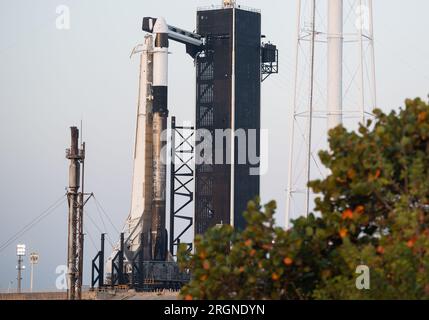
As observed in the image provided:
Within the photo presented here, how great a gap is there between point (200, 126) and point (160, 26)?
13.6m

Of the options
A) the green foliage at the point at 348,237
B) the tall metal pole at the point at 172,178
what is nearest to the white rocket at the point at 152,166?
the tall metal pole at the point at 172,178

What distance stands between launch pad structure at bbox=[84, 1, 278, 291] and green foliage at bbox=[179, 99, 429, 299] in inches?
3293

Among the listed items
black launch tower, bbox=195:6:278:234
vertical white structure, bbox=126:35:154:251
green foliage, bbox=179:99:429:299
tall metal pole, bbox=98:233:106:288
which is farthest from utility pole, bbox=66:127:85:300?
green foliage, bbox=179:99:429:299

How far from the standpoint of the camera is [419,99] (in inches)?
1768

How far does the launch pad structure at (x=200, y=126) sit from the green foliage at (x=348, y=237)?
8364 centimetres

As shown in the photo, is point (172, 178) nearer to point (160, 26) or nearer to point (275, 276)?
point (160, 26)

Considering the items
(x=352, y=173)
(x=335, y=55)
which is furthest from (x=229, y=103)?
(x=352, y=173)

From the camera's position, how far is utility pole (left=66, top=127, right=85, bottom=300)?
102 m

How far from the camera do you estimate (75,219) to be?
10256 centimetres

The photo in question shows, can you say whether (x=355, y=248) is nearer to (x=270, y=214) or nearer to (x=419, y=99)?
(x=270, y=214)

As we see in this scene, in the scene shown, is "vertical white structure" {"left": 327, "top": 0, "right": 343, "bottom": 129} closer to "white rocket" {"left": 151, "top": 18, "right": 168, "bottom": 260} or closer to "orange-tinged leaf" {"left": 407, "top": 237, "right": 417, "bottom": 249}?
"orange-tinged leaf" {"left": 407, "top": 237, "right": 417, "bottom": 249}
